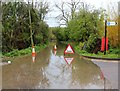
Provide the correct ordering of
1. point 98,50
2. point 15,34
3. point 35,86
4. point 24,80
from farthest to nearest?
point 15,34 → point 98,50 → point 24,80 → point 35,86

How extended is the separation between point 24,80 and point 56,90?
91.9 inches

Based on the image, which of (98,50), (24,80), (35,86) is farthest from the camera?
(98,50)

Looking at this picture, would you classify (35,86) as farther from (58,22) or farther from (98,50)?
(58,22)

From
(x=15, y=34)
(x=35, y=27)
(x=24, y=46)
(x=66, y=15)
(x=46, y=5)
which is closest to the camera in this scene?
(x=15, y=34)

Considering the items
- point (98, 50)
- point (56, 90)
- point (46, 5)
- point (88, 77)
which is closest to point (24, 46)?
point (98, 50)

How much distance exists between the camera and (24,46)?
2892 cm

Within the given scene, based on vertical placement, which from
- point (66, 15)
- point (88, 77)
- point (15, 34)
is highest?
point (66, 15)

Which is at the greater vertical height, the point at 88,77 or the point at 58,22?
the point at 58,22

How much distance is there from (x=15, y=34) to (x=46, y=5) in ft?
56.8

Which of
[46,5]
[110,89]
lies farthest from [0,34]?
[46,5]

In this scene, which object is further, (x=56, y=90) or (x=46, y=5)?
(x=46, y=5)

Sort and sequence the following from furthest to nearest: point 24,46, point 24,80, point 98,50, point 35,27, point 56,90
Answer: point 35,27 < point 24,46 < point 98,50 < point 24,80 < point 56,90

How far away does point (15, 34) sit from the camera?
1029 inches

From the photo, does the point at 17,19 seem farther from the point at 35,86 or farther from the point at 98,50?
the point at 35,86
